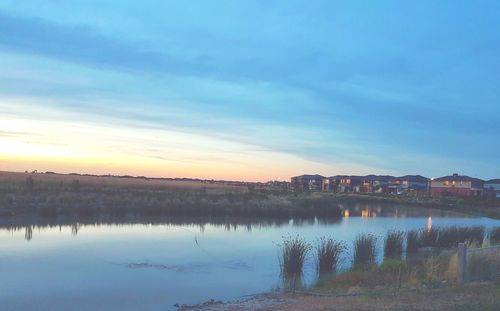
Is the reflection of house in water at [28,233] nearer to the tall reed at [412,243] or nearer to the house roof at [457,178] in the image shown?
the tall reed at [412,243]

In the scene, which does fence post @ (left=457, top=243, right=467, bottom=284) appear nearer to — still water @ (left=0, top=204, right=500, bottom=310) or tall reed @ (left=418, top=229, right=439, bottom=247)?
still water @ (left=0, top=204, right=500, bottom=310)

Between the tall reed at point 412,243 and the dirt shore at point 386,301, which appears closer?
the dirt shore at point 386,301

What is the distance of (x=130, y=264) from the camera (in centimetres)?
1989

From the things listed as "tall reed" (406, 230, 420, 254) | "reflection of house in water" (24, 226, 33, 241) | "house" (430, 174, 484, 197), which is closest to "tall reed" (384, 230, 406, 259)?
"tall reed" (406, 230, 420, 254)

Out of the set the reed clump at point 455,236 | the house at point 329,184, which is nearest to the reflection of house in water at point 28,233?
the reed clump at point 455,236

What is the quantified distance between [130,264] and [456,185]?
411 feet

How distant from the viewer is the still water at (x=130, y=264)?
48.6ft

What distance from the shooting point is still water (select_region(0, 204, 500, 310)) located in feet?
48.6

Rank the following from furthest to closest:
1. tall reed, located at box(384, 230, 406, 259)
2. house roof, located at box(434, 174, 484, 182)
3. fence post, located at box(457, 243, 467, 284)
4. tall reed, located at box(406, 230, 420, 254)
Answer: house roof, located at box(434, 174, 484, 182) → tall reed, located at box(406, 230, 420, 254) → tall reed, located at box(384, 230, 406, 259) → fence post, located at box(457, 243, 467, 284)

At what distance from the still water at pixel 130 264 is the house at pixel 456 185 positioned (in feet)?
334

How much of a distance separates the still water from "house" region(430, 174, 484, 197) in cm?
10178

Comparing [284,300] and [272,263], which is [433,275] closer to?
[284,300]

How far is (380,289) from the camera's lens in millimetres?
14180

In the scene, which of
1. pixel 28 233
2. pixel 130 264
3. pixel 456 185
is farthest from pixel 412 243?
pixel 456 185
